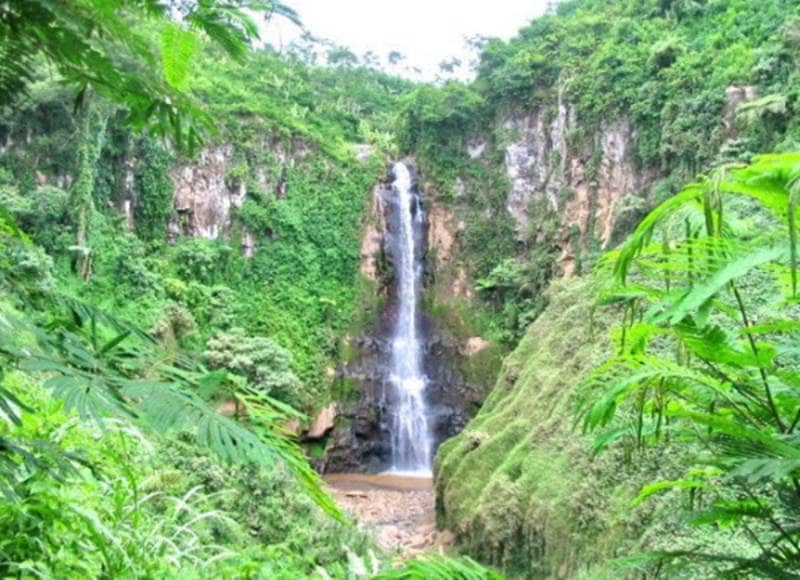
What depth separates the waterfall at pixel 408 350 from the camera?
18141 millimetres

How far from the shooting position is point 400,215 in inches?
925

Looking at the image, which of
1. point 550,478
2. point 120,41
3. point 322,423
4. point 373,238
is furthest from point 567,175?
point 120,41

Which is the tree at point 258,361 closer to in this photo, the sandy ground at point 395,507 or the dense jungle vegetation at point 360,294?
the dense jungle vegetation at point 360,294

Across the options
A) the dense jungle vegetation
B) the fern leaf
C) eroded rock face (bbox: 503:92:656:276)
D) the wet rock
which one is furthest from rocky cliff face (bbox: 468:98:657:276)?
the fern leaf

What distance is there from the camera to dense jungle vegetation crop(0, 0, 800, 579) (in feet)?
4.02

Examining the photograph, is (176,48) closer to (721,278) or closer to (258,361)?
(721,278)

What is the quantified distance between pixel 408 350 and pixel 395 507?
7521 mm

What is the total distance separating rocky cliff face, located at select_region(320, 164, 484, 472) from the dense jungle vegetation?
0.59 metres

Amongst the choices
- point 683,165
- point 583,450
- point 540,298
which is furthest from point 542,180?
point 583,450

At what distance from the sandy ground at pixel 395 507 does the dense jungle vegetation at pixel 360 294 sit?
33.5 inches

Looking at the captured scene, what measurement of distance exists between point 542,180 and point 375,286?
707 cm

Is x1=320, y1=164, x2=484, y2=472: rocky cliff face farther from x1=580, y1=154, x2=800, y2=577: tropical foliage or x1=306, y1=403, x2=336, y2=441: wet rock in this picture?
x1=580, y1=154, x2=800, y2=577: tropical foliage

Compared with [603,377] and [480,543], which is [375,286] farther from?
[603,377]

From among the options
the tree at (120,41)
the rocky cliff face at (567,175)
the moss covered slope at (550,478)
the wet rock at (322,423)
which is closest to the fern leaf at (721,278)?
the tree at (120,41)
